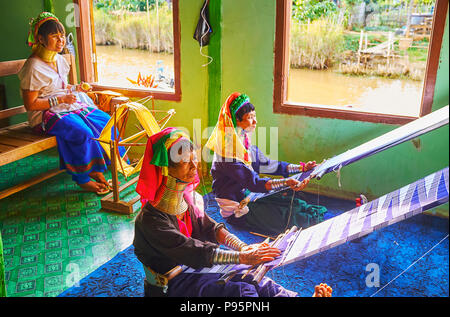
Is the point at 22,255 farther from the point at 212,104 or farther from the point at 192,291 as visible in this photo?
the point at 212,104

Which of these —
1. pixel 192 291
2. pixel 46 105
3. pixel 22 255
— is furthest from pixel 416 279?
pixel 46 105

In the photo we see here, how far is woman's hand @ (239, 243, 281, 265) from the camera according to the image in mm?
2500

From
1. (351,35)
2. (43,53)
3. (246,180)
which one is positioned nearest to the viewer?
(246,180)

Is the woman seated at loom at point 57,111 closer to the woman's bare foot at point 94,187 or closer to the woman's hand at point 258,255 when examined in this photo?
the woman's bare foot at point 94,187

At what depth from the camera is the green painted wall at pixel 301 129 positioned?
4.40 meters

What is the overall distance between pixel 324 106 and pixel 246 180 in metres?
1.40

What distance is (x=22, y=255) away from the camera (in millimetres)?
3727

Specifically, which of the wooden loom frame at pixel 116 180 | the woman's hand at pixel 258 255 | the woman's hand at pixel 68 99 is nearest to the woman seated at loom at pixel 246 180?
the wooden loom frame at pixel 116 180

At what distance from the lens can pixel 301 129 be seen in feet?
15.7

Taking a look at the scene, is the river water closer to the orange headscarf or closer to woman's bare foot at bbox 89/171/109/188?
the orange headscarf

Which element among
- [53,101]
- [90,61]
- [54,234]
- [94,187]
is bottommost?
[54,234]

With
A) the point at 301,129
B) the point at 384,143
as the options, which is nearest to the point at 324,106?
the point at 301,129

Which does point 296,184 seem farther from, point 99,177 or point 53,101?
point 53,101

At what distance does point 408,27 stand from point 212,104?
7.05 ft
